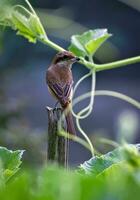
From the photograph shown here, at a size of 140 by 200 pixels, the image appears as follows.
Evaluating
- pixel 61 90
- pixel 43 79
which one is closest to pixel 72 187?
pixel 61 90

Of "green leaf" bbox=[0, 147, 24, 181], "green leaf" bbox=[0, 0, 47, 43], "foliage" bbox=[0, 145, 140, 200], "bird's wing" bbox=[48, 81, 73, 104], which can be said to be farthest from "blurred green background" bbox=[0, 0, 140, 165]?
"foliage" bbox=[0, 145, 140, 200]

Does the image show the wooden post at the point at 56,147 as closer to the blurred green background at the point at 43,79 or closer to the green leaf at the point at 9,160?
the green leaf at the point at 9,160

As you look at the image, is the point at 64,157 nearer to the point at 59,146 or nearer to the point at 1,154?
the point at 59,146

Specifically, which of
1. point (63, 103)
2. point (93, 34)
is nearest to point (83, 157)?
point (63, 103)

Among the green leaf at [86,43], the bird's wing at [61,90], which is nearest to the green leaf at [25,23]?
the green leaf at [86,43]

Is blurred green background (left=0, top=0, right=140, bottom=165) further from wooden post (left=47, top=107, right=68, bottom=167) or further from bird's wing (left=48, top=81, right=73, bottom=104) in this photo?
wooden post (left=47, top=107, right=68, bottom=167)

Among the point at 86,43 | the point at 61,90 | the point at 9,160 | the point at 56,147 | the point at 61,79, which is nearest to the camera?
the point at 9,160

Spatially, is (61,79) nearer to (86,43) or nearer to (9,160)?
(86,43)
